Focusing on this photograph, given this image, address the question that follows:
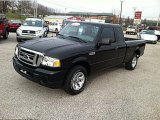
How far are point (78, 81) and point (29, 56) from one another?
1379 mm

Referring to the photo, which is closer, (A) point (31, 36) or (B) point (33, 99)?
(B) point (33, 99)

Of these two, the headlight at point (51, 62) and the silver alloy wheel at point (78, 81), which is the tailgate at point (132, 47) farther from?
the headlight at point (51, 62)

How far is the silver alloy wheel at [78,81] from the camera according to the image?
14.8ft

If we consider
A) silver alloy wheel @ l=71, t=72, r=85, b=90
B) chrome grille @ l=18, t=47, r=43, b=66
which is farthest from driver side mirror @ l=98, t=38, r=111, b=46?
chrome grille @ l=18, t=47, r=43, b=66

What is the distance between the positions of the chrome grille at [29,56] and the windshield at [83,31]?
4.93 ft

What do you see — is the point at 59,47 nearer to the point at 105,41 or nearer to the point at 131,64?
the point at 105,41

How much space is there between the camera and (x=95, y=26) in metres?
5.36

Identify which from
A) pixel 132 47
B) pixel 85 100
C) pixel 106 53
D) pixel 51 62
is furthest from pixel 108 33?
pixel 51 62

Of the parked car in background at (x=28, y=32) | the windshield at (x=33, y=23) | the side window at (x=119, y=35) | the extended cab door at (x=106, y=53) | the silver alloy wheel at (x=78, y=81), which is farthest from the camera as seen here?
the windshield at (x=33, y=23)

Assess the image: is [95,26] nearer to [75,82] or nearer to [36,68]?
[75,82]

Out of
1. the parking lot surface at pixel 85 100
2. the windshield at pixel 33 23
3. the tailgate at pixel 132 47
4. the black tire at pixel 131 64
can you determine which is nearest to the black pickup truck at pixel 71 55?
the parking lot surface at pixel 85 100

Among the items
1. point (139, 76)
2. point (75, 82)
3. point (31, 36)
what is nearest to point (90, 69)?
point (75, 82)

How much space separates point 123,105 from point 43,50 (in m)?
2.27

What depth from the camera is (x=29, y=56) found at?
429 centimetres
